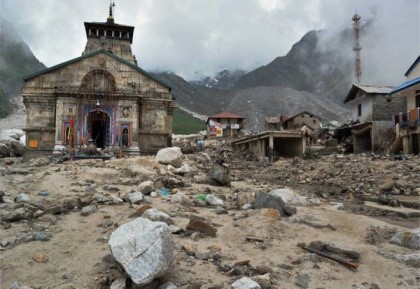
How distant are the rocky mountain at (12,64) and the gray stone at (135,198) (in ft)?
233

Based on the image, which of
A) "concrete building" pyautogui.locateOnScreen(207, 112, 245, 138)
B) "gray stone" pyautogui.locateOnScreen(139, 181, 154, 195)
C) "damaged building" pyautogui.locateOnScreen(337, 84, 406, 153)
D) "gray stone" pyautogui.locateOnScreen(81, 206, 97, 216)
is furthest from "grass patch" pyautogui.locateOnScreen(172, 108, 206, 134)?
"gray stone" pyautogui.locateOnScreen(81, 206, 97, 216)

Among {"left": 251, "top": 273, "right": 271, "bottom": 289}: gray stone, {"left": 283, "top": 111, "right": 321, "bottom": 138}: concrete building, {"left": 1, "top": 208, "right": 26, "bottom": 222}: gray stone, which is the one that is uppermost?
{"left": 283, "top": 111, "right": 321, "bottom": 138}: concrete building

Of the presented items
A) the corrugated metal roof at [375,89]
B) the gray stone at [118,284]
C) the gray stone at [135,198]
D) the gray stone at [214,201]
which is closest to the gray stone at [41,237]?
the gray stone at [118,284]

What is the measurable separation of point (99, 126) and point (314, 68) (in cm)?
13554

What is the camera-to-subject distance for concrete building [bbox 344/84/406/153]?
2787 cm

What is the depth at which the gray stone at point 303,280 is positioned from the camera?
510 cm

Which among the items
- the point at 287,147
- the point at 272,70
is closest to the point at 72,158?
the point at 287,147

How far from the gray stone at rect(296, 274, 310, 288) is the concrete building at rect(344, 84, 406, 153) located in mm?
23844

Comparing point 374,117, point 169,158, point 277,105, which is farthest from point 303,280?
point 277,105

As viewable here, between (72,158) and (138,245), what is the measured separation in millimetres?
15600

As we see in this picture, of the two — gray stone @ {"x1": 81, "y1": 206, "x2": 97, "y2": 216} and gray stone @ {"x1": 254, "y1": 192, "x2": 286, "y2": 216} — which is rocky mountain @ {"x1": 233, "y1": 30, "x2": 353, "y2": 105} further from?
gray stone @ {"x1": 81, "y1": 206, "x2": 97, "y2": 216}

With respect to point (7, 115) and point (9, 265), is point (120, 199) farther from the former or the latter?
point (7, 115)

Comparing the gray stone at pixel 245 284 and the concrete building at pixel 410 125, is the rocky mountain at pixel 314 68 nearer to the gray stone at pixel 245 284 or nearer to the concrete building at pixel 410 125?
the concrete building at pixel 410 125

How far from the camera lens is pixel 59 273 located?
509 centimetres
